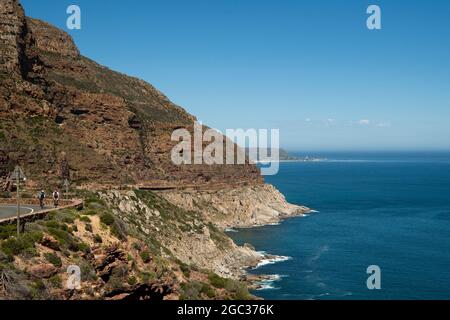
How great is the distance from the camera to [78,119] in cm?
8100

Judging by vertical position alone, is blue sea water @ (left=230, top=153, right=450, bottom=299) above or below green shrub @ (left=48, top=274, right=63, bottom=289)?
below

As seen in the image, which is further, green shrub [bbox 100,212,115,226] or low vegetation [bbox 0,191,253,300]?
green shrub [bbox 100,212,115,226]

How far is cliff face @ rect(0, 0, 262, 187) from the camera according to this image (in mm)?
53406

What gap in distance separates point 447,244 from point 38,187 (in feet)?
219

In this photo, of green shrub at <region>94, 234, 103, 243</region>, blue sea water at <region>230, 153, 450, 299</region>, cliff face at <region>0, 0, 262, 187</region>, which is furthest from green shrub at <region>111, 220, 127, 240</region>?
blue sea water at <region>230, 153, 450, 299</region>

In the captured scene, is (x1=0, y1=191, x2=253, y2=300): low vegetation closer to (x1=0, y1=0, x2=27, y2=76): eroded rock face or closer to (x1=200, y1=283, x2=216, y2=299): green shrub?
(x1=200, y1=283, x2=216, y2=299): green shrub

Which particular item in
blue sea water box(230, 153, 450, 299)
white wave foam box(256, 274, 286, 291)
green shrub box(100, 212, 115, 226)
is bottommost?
white wave foam box(256, 274, 286, 291)

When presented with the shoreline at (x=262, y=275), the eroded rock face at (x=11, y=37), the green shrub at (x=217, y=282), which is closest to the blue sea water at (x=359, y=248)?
the shoreline at (x=262, y=275)

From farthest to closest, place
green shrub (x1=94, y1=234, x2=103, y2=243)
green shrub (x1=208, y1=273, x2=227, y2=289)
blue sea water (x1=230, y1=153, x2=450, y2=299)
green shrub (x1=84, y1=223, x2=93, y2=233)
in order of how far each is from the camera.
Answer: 1. blue sea water (x1=230, y1=153, x2=450, y2=299)
2. green shrub (x1=208, y1=273, x2=227, y2=289)
3. green shrub (x1=84, y1=223, x2=93, y2=233)
4. green shrub (x1=94, y1=234, x2=103, y2=243)

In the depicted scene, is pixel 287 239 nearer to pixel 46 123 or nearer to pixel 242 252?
pixel 242 252

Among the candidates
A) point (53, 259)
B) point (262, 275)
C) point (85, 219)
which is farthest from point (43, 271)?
point (262, 275)

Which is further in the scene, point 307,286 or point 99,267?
point 307,286

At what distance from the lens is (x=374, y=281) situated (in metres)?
63.1
